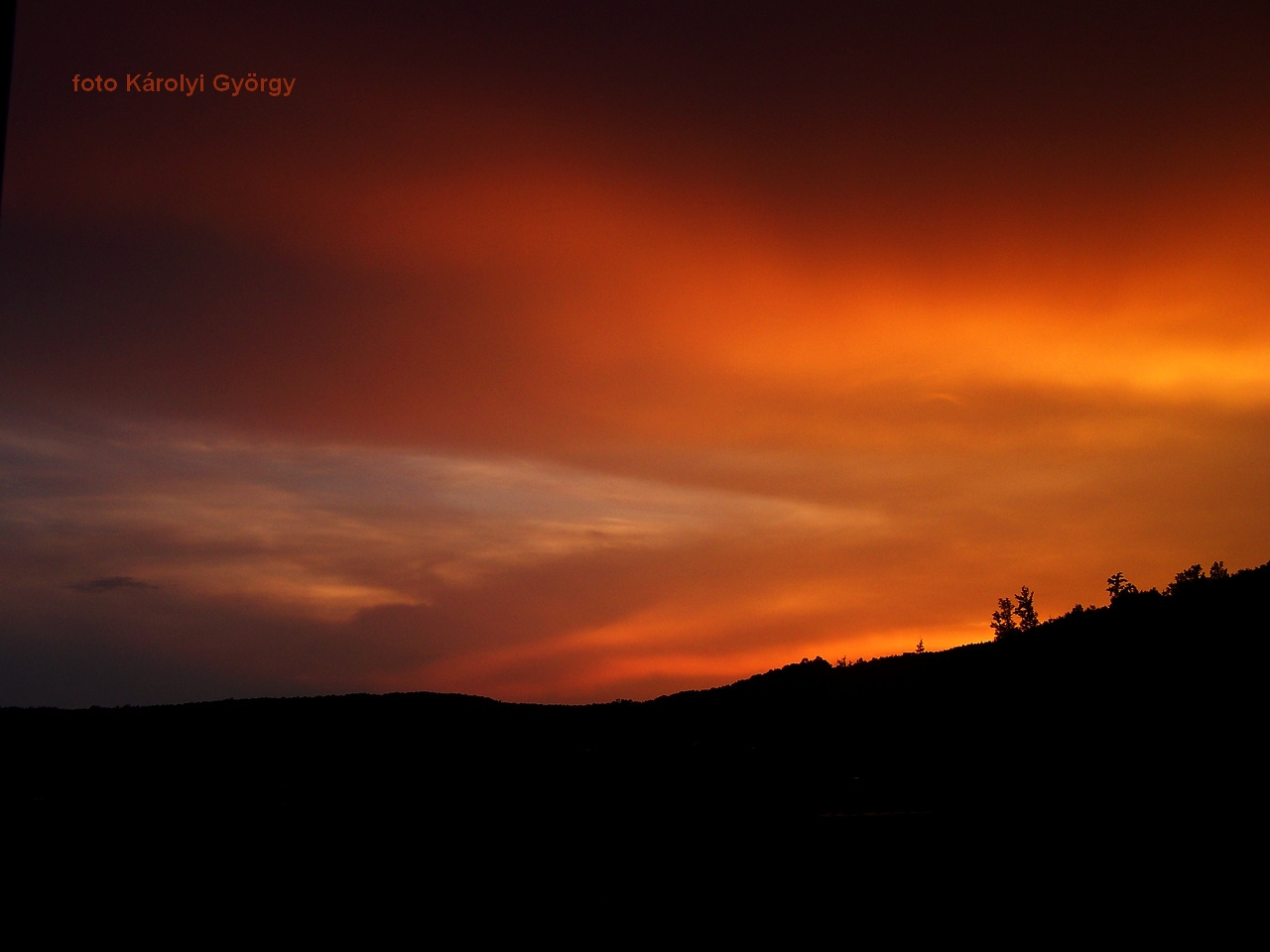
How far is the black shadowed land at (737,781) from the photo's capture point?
1061 centimetres

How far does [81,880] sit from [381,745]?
10509mm

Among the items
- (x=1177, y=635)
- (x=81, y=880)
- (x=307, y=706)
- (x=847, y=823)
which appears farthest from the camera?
(x=307, y=706)

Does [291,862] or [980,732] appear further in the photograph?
[980,732]

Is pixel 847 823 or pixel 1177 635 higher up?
pixel 1177 635

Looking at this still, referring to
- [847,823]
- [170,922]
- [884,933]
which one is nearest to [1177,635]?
[847,823]

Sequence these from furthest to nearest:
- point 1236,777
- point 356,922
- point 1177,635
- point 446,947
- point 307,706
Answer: point 307,706, point 1177,635, point 1236,777, point 356,922, point 446,947

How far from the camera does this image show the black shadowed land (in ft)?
34.8

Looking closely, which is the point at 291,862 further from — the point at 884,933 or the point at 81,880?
the point at 884,933

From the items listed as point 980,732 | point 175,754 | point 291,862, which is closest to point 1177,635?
point 980,732

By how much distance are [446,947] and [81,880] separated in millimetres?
4745

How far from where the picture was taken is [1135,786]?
46.0 ft

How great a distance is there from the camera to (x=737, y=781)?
50.3 ft

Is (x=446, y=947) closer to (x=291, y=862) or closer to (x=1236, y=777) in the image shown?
(x=291, y=862)

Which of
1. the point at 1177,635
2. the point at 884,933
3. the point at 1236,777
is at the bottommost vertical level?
the point at 884,933
